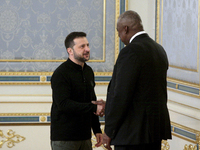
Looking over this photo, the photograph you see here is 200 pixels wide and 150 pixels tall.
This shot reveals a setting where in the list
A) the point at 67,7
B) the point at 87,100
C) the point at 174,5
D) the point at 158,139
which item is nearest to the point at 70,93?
the point at 87,100

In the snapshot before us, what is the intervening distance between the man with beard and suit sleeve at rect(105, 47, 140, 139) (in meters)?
0.29

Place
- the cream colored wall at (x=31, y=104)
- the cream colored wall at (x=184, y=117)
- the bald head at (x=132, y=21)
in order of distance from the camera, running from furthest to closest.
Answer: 1. the cream colored wall at (x=31, y=104)
2. the cream colored wall at (x=184, y=117)
3. the bald head at (x=132, y=21)

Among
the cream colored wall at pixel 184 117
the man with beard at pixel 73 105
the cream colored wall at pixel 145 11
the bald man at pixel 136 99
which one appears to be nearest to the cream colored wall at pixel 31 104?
the cream colored wall at pixel 145 11

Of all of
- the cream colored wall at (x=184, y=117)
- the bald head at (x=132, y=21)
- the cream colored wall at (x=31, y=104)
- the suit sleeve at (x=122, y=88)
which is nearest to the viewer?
the suit sleeve at (x=122, y=88)

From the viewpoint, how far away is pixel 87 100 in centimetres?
238

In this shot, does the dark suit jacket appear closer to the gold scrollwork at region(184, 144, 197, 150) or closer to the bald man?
the bald man

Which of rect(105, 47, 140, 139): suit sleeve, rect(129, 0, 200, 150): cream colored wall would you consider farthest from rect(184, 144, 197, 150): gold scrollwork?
rect(105, 47, 140, 139): suit sleeve

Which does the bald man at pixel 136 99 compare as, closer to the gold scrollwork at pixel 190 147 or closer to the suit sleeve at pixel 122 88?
the suit sleeve at pixel 122 88

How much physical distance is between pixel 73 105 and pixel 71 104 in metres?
0.01

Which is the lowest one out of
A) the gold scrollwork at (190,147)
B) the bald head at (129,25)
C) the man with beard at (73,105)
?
the gold scrollwork at (190,147)

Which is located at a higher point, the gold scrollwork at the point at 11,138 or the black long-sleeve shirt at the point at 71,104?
the black long-sleeve shirt at the point at 71,104

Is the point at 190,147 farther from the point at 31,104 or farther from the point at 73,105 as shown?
the point at 31,104

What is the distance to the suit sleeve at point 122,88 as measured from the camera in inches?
77.1

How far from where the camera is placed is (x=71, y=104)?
2.22 meters
